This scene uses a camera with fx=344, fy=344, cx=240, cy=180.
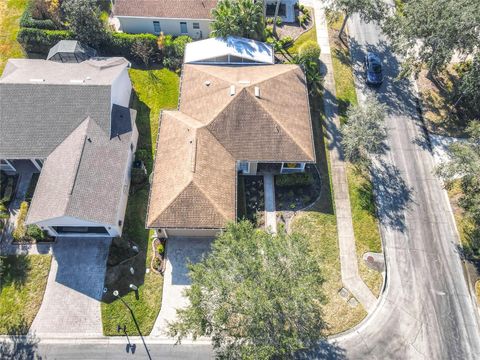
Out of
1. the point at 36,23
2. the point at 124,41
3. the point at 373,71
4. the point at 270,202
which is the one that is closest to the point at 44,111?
the point at 124,41

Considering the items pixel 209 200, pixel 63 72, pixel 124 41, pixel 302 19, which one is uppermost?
pixel 302 19

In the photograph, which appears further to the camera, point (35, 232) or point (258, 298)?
point (35, 232)

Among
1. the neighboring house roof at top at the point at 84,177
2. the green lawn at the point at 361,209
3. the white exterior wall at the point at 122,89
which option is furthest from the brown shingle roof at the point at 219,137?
the green lawn at the point at 361,209

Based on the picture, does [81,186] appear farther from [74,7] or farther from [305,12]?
[305,12]

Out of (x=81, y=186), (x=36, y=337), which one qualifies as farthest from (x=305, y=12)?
(x=36, y=337)

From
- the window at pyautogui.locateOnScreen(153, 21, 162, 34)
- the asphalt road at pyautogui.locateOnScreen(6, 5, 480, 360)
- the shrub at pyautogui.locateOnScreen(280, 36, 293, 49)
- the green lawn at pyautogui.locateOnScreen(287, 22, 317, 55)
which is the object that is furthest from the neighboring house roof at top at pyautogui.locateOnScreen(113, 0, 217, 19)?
the asphalt road at pyautogui.locateOnScreen(6, 5, 480, 360)

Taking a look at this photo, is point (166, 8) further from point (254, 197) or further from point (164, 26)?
point (254, 197)
